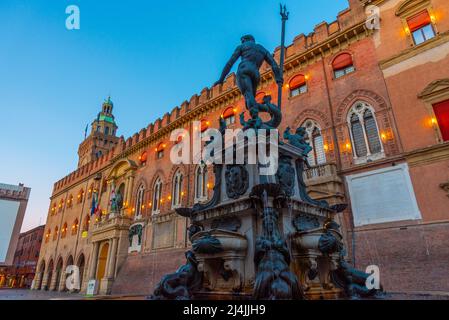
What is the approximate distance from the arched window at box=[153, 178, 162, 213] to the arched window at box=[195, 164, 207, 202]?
4.59 m

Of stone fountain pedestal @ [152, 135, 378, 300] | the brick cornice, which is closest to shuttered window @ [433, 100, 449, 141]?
the brick cornice

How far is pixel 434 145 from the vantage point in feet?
37.4

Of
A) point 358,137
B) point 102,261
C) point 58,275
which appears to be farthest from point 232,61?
point 58,275

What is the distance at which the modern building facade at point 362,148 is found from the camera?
11.2 meters

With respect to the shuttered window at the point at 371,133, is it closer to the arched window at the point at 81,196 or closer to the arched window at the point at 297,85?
the arched window at the point at 297,85

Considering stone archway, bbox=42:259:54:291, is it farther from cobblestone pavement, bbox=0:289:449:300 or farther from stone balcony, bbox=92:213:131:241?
stone balcony, bbox=92:213:131:241

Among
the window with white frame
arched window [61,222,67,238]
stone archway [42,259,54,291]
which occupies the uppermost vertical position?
arched window [61,222,67,238]

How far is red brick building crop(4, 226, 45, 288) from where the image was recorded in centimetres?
5056

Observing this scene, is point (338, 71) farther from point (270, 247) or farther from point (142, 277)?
point (142, 277)

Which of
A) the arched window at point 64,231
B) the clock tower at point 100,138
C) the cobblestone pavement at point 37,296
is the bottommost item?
the cobblestone pavement at point 37,296

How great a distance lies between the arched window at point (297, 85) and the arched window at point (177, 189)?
37.7 feet

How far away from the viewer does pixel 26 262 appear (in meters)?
53.1

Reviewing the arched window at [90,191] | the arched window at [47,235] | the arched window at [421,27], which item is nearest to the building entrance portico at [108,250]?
the arched window at [90,191]
